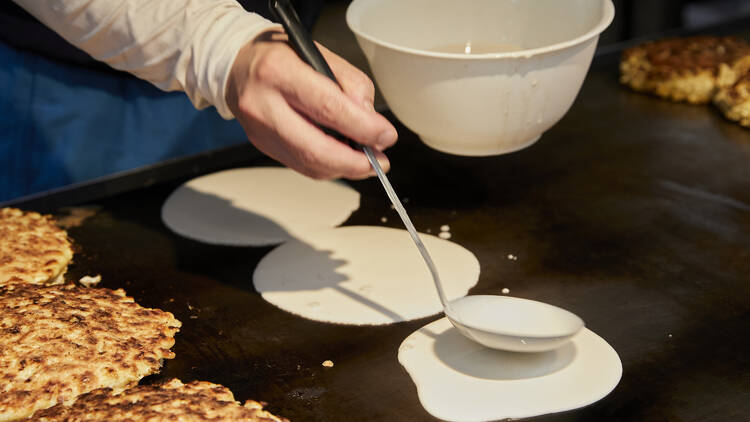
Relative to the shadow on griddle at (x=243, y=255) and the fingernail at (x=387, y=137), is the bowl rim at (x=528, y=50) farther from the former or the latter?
the shadow on griddle at (x=243, y=255)

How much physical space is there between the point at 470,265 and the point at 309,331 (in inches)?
11.1

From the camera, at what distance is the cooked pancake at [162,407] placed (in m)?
0.96

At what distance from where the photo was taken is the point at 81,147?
68.5 inches

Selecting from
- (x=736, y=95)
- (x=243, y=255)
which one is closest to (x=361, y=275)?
(x=243, y=255)

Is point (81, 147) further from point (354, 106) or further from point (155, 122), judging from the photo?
point (354, 106)

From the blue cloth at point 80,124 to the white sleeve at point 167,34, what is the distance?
0.31 m

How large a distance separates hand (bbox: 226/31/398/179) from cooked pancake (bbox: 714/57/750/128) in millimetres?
943

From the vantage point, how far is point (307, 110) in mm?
1048

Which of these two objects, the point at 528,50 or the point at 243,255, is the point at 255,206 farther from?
the point at 528,50

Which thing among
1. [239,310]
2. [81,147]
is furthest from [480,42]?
[81,147]

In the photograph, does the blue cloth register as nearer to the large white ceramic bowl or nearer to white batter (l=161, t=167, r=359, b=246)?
white batter (l=161, t=167, r=359, b=246)

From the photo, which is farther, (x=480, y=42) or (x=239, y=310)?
(x=480, y=42)

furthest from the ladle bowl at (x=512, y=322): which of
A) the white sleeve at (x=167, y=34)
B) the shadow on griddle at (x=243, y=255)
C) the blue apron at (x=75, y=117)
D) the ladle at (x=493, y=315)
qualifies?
the blue apron at (x=75, y=117)

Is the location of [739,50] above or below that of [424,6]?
below
